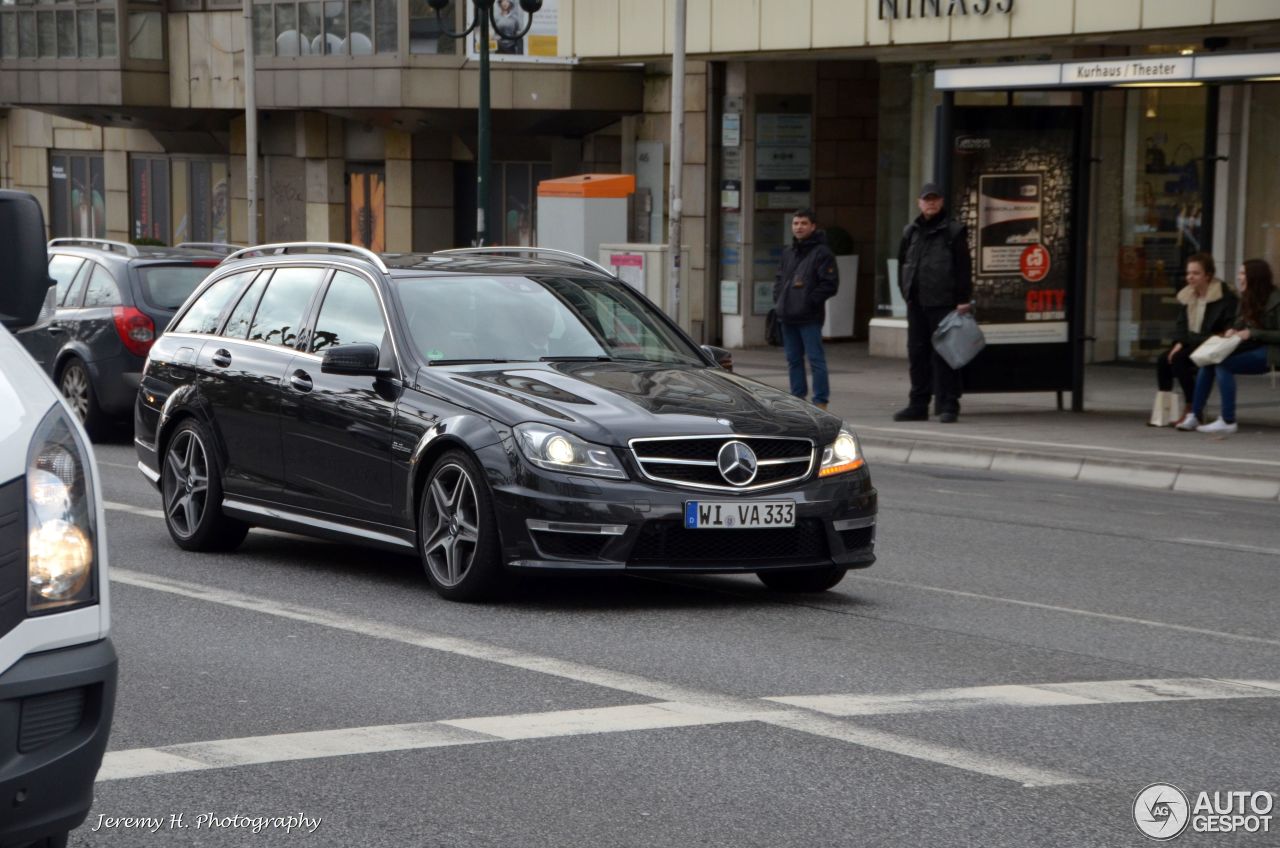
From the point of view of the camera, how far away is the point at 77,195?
45000 millimetres

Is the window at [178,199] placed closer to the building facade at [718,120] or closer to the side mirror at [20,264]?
the building facade at [718,120]

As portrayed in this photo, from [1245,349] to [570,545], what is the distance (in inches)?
384

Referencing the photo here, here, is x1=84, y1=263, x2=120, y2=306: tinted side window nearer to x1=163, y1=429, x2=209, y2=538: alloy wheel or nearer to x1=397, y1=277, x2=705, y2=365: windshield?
x1=163, y1=429, x2=209, y2=538: alloy wheel

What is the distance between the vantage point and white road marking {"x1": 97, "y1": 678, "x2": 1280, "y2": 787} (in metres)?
5.75

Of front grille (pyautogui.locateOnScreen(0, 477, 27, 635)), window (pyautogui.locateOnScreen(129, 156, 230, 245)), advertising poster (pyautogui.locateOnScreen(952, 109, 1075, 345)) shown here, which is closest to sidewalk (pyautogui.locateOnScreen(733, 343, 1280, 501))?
advertising poster (pyautogui.locateOnScreen(952, 109, 1075, 345))

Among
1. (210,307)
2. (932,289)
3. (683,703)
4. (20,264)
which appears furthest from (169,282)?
(20,264)

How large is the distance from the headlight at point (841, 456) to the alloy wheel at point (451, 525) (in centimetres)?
150

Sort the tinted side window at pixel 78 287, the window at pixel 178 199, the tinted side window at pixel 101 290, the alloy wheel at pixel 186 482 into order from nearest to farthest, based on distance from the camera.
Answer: the alloy wheel at pixel 186 482 < the tinted side window at pixel 101 290 < the tinted side window at pixel 78 287 < the window at pixel 178 199

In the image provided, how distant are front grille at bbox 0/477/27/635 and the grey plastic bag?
45.1ft

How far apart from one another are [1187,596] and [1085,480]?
17.6 feet

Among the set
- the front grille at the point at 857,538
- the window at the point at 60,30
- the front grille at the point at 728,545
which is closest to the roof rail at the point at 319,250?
the front grille at the point at 728,545

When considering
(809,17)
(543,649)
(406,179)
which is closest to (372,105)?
(406,179)

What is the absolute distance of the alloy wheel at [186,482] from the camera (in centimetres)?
1033

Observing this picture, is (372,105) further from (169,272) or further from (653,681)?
(653,681)
